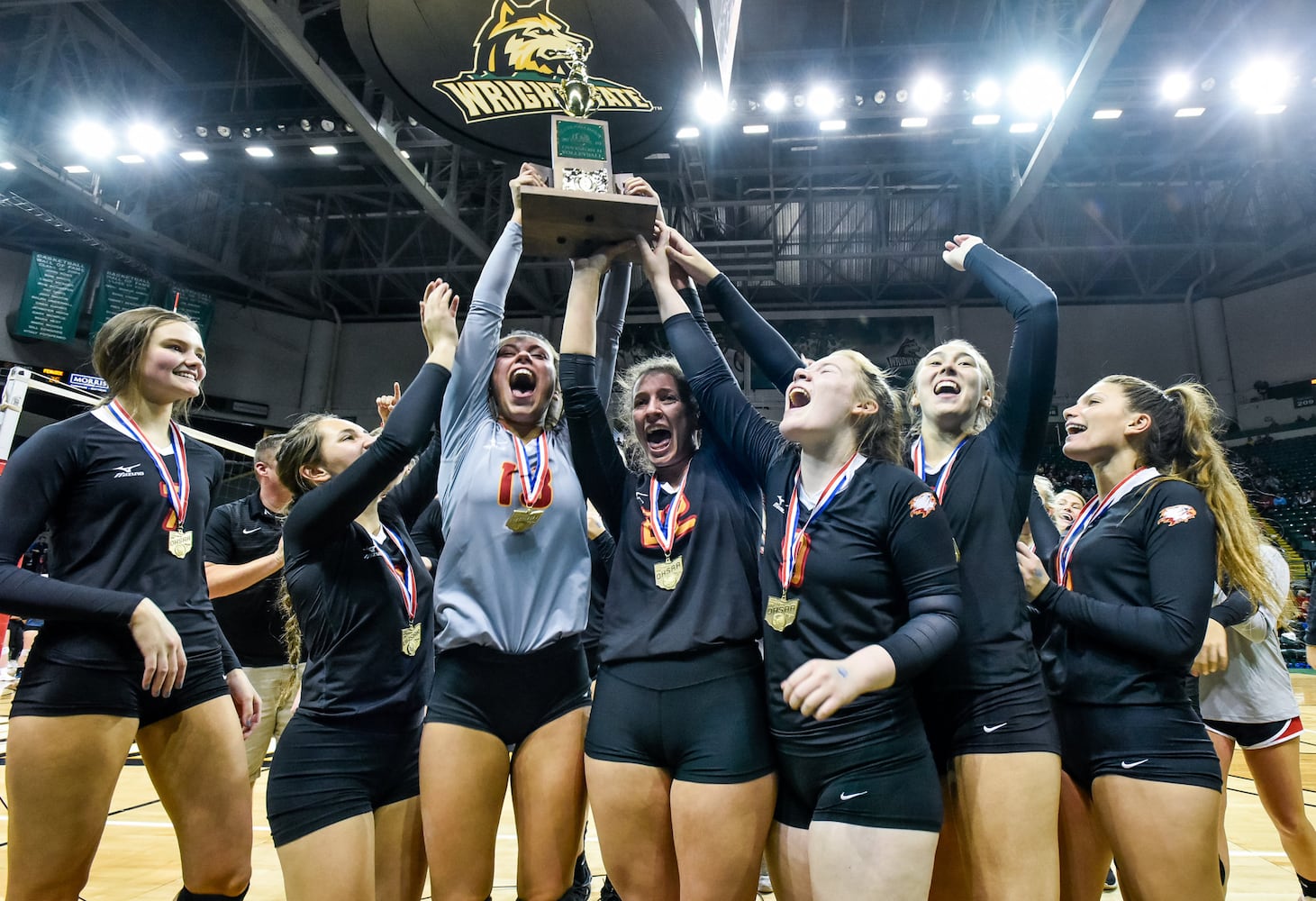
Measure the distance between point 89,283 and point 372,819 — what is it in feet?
62.6

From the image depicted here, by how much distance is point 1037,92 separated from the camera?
1095 centimetres

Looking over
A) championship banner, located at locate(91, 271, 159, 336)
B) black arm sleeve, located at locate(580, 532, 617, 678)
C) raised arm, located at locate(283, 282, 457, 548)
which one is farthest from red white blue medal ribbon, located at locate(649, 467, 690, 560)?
championship banner, located at locate(91, 271, 159, 336)

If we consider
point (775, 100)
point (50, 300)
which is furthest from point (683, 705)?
point (50, 300)

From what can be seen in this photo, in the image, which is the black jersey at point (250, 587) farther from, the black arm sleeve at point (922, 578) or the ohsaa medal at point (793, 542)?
the black arm sleeve at point (922, 578)

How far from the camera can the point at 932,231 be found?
56.0ft

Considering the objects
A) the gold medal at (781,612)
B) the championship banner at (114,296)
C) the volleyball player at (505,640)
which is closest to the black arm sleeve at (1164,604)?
the gold medal at (781,612)

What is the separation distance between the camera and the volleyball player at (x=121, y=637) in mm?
1978

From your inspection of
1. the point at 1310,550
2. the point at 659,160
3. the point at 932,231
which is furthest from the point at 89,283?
the point at 1310,550

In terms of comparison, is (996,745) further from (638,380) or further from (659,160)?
(659,160)

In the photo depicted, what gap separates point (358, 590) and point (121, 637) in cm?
63

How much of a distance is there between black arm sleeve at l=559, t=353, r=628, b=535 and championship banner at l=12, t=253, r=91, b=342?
18.5 m

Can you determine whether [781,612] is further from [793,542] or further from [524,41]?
[524,41]

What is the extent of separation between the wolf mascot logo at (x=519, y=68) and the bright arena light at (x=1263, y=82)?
1291cm

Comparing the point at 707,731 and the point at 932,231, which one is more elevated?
the point at 932,231
